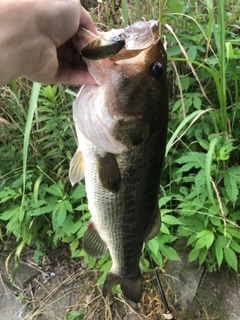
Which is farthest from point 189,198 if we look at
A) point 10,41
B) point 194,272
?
point 10,41

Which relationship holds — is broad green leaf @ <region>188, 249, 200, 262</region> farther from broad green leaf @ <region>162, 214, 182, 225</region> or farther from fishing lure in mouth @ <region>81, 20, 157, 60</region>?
fishing lure in mouth @ <region>81, 20, 157, 60</region>

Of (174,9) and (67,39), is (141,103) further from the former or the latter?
(174,9)

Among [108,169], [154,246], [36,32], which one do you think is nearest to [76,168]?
[108,169]

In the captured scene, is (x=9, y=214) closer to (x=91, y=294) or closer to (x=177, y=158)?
(x=91, y=294)

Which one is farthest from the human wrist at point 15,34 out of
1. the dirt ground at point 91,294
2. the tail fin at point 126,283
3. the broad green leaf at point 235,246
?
the dirt ground at point 91,294

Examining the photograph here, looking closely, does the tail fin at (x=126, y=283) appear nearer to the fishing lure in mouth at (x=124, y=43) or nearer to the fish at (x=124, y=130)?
the fish at (x=124, y=130)
